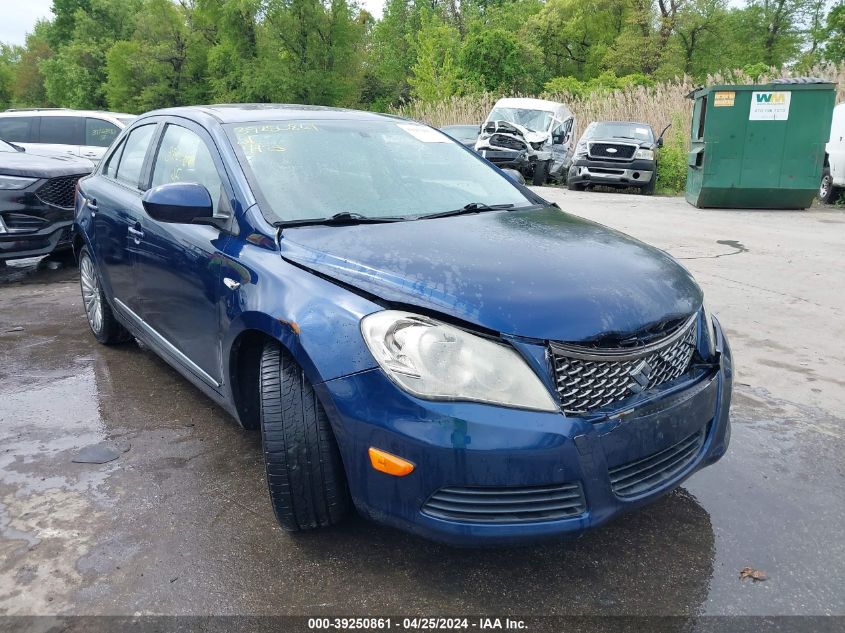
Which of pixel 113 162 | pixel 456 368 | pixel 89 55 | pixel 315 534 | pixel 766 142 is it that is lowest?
pixel 315 534

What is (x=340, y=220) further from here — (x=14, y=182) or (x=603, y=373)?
(x=14, y=182)

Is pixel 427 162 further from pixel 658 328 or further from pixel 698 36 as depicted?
pixel 698 36

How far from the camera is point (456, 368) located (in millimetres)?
2105

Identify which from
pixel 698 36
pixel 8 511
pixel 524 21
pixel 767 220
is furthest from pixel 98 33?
pixel 8 511

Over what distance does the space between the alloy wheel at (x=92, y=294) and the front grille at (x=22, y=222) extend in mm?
2426

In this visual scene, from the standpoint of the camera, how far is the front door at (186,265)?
9.80 feet

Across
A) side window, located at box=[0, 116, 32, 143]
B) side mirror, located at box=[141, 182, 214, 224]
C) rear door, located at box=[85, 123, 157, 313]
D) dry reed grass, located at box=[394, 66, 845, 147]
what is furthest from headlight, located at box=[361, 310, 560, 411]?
dry reed grass, located at box=[394, 66, 845, 147]

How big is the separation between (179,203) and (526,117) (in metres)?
15.7

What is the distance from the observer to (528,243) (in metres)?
2.69

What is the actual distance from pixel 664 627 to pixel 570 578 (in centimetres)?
34

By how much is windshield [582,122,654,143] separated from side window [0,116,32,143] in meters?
10.6

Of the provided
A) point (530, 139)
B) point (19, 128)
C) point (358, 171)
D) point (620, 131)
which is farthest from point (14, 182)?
point (620, 131)

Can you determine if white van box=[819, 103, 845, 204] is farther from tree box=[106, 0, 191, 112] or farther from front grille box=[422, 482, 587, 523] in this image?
tree box=[106, 0, 191, 112]

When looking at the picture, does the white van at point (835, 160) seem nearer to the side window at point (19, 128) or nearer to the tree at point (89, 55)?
the side window at point (19, 128)
